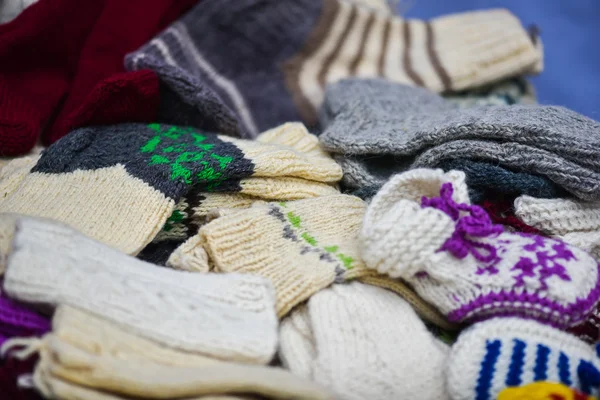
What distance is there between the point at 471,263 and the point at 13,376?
0.44 m

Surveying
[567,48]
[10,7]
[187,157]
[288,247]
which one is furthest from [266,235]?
[567,48]

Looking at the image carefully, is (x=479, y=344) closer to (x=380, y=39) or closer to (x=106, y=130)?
(x=106, y=130)

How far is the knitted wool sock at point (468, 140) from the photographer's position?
2.11 feet

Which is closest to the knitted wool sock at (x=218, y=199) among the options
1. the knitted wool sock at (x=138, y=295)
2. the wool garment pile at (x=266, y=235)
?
the wool garment pile at (x=266, y=235)

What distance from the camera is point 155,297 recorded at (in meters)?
0.53

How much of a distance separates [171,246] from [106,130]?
19cm

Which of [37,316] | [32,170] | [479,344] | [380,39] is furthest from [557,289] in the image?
[380,39]

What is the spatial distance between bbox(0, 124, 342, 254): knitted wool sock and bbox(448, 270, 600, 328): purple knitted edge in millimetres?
282

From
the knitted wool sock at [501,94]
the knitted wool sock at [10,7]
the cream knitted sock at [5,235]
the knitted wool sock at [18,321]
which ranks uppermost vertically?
the knitted wool sock at [10,7]

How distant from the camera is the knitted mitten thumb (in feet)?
1.86

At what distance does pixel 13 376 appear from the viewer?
0.48 meters

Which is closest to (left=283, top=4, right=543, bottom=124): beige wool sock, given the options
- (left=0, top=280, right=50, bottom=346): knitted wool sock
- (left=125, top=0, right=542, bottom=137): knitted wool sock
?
(left=125, top=0, right=542, bottom=137): knitted wool sock

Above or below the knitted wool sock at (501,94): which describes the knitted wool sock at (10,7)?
above

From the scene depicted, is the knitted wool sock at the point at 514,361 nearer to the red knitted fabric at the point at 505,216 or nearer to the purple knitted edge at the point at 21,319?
the red knitted fabric at the point at 505,216
